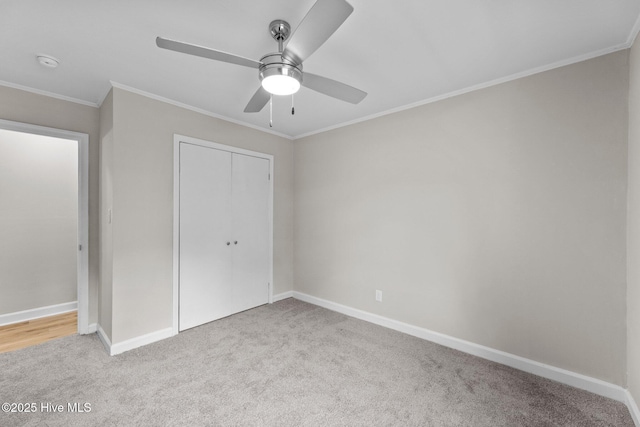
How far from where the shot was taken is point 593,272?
6.34ft

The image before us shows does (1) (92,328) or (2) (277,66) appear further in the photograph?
(1) (92,328)

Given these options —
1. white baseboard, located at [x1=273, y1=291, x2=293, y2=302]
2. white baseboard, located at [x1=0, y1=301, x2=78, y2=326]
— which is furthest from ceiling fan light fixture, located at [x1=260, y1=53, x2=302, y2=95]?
white baseboard, located at [x1=0, y1=301, x2=78, y2=326]

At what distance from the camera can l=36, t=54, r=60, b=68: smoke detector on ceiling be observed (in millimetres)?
1984

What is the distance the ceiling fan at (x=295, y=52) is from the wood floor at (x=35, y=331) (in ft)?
10.6

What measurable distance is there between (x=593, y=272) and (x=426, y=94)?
1.92 m

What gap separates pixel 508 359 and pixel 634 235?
1263 mm

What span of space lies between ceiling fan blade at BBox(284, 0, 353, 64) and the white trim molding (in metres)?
2.73

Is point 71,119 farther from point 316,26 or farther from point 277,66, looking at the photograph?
point 316,26

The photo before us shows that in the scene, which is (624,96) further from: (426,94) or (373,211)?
(373,211)

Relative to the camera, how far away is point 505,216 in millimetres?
2291

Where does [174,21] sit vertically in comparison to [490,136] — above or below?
above

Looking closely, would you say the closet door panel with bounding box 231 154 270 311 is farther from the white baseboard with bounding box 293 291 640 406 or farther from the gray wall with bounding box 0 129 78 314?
the gray wall with bounding box 0 129 78 314

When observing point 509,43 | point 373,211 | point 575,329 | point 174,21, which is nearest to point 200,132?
point 174,21

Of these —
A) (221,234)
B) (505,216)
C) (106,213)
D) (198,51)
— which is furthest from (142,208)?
(505,216)
